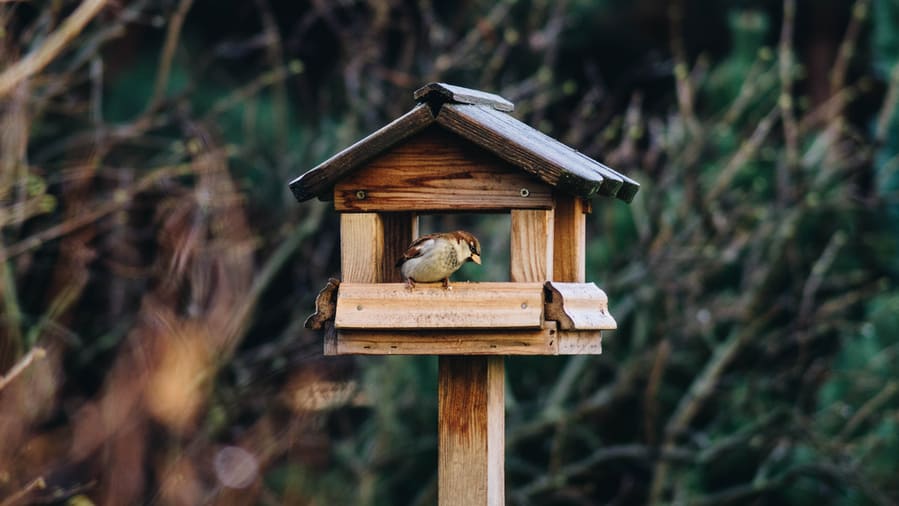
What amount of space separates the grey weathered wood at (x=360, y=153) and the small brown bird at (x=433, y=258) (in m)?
0.21

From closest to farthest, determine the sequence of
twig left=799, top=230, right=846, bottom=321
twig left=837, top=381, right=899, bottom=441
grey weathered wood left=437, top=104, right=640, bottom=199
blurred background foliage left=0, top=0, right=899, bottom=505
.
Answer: grey weathered wood left=437, top=104, right=640, bottom=199, blurred background foliage left=0, top=0, right=899, bottom=505, twig left=837, top=381, right=899, bottom=441, twig left=799, top=230, right=846, bottom=321

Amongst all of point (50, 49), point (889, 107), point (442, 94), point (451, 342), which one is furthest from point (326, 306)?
point (889, 107)

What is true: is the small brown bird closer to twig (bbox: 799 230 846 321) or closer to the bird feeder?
the bird feeder

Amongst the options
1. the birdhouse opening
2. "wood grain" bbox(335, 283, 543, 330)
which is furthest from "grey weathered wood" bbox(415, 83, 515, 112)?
the birdhouse opening

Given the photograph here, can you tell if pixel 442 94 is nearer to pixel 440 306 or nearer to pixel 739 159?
pixel 440 306

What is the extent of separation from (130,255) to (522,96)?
6.57 ft

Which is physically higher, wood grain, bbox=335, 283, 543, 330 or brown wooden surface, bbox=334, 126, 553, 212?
brown wooden surface, bbox=334, 126, 553, 212

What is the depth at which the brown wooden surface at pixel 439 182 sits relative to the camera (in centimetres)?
277

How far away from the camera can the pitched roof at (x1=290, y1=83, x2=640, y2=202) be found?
2664 millimetres

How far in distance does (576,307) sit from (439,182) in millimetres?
391

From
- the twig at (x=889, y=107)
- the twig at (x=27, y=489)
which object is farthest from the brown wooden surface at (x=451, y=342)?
the twig at (x=889, y=107)

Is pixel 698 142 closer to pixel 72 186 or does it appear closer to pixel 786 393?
pixel 786 393

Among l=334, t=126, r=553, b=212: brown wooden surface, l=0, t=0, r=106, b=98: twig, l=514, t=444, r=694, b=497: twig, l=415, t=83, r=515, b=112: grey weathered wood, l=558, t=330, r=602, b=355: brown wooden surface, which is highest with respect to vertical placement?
l=0, t=0, r=106, b=98: twig

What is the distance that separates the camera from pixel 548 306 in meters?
2.72
